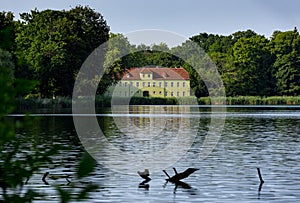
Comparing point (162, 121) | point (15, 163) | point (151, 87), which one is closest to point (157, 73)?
point (151, 87)

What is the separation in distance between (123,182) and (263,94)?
92797 millimetres

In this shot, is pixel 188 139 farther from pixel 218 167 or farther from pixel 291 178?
pixel 291 178

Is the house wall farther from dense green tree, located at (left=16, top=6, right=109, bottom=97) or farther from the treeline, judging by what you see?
dense green tree, located at (left=16, top=6, right=109, bottom=97)

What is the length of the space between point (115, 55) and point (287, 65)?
106 ft

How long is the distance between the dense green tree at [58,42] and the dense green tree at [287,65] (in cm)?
Answer: 3438

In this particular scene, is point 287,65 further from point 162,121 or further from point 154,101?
point 162,121

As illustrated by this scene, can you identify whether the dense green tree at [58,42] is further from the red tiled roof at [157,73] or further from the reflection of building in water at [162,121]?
the red tiled roof at [157,73]

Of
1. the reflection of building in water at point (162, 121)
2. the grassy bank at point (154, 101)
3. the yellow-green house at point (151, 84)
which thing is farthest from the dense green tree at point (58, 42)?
the yellow-green house at point (151, 84)

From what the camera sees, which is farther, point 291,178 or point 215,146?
point 215,146

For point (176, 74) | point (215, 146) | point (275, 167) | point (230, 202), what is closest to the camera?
point (230, 202)

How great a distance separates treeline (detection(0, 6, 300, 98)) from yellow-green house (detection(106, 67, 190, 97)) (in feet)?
13.8

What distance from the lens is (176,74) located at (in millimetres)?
129875

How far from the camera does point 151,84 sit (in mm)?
144125

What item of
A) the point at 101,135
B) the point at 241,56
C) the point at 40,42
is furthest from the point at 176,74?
the point at 101,135
